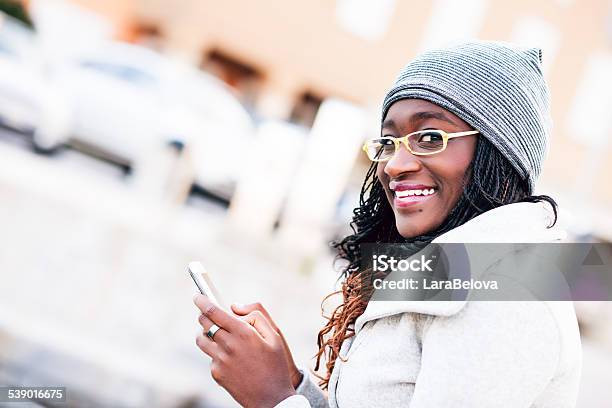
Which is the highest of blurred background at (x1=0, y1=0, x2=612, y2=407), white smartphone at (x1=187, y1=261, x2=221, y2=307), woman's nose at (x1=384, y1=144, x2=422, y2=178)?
blurred background at (x1=0, y1=0, x2=612, y2=407)

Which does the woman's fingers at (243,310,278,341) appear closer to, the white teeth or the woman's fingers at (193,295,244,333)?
the woman's fingers at (193,295,244,333)

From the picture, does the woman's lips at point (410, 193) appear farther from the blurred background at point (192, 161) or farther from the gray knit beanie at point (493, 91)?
the blurred background at point (192, 161)

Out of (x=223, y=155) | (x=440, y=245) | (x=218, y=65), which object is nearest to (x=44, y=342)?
(x=440, y=245)

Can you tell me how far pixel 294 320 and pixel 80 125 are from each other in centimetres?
544

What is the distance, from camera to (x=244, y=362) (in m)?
1.46

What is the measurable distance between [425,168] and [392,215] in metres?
0.41

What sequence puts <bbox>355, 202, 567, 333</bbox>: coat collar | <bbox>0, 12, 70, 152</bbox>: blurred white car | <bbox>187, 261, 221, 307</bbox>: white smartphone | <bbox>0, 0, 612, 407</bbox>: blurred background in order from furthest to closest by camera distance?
<bbox>0, 12, 70, 152</bbox>: blurred white car → <bbox>0, 0, 612, 407</bbox>: blurred background → <bbox>187, 261, 221, 307</bbox>: white smartphone → <bbox>355, 202, 567, 333</bbox>: coat collar

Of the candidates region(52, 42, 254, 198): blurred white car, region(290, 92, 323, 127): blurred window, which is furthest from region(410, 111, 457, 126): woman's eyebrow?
region(290, 92, 323, 127): blurred window

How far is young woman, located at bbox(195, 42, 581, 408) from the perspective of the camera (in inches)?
47.8

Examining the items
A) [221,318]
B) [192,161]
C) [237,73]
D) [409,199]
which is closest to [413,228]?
[409,199]

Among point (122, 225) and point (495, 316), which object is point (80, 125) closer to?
point (122, 225)

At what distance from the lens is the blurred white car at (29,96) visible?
31.6 ft
